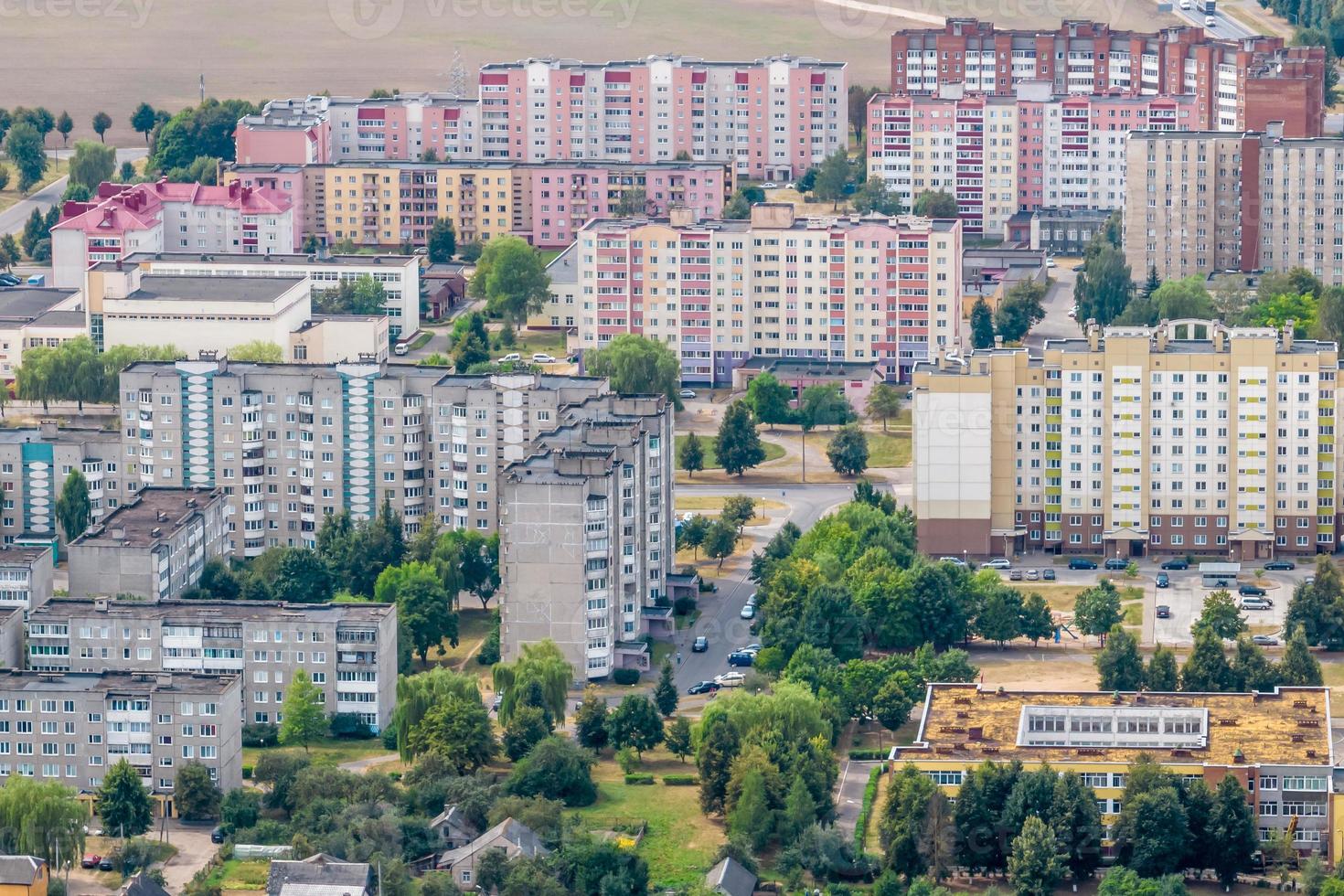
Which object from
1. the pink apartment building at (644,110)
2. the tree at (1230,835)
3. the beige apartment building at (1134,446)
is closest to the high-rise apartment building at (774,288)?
the beige apartment building at (1134,446)

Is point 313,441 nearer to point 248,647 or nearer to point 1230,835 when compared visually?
point 248,647

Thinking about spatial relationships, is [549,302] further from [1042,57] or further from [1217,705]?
[1217,705]

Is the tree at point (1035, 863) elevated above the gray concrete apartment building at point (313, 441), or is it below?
Result: below

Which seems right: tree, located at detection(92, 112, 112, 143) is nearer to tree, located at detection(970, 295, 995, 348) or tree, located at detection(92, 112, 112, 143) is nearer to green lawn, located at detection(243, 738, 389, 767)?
tree, located at detection(970, 295, 995, 348)

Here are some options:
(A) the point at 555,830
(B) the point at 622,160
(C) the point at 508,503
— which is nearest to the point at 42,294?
(B) the point at 622,160

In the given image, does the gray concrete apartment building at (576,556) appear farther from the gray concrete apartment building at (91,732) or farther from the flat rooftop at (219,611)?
the gray concrete apartment building at (91,732)

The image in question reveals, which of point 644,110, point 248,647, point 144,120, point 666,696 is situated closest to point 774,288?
point 644,110
